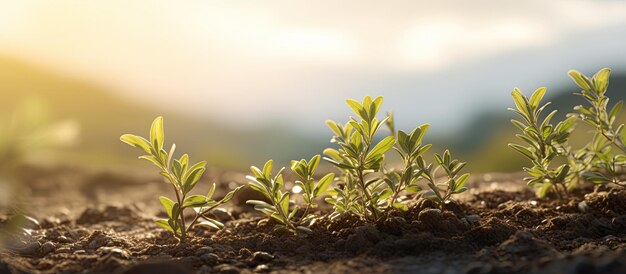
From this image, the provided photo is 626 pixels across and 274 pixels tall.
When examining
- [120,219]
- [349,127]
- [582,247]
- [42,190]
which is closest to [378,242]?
[349,127]

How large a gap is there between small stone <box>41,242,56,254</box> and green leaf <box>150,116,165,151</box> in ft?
2.52

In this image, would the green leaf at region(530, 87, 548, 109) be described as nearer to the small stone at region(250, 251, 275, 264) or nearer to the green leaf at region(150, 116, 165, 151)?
the small stone at region(250, 251, 275, 264)

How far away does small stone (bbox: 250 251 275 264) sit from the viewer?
309 cm

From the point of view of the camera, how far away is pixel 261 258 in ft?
10.2

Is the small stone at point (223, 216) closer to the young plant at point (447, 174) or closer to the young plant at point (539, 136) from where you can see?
the young plant at point (447, 174)

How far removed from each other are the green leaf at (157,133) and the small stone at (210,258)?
670 millimetres

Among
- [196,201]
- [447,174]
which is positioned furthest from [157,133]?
[447,174]

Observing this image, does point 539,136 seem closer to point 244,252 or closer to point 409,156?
point 409,156

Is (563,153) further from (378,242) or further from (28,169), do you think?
(28,169)

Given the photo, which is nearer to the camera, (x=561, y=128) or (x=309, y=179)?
(x=309, y=179)

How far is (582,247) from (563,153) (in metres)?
0.98

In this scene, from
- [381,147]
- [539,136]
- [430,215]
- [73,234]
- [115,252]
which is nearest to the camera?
[115,252]

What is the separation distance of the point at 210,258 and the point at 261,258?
0.80 ft

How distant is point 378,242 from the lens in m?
3.13
